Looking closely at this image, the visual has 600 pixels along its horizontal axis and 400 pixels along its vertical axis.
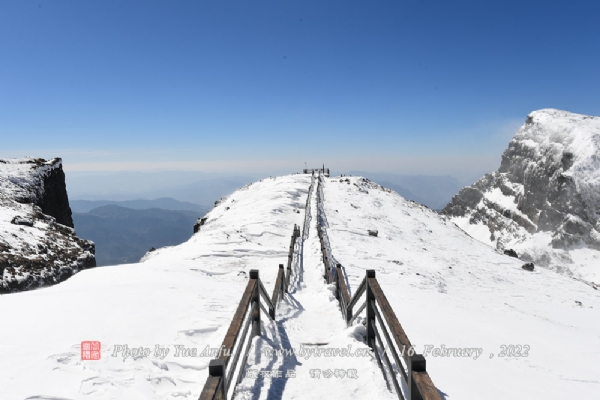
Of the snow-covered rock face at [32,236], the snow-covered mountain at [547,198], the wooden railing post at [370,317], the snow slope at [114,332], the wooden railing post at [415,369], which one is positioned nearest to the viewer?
the wooden railing post at [415,369]

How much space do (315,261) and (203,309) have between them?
28.2 ft

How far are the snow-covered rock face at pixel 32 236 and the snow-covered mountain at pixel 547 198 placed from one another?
11154 cm

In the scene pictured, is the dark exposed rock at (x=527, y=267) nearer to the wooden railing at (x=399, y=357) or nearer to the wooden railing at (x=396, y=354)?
the wooden railing at (x=396, y=354)

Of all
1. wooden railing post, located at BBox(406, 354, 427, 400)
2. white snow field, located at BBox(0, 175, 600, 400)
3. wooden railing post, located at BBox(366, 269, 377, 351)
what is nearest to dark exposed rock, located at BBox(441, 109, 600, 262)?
Result: white snow field, located at BBox(0, 175, 600, 400)

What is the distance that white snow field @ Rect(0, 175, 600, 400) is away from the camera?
4.30 meters

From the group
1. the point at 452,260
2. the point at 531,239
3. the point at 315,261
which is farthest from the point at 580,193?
the point at 315,261

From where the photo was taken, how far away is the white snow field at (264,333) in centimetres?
430

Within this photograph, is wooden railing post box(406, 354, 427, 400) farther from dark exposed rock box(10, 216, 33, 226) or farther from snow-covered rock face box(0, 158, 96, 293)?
dark exposed rock box(10, 216, 33, 226)

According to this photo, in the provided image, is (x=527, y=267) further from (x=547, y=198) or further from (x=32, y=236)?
(x=547, y=198)

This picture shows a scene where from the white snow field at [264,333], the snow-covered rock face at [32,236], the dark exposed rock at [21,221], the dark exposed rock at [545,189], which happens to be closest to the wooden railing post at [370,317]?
the white snow field at [264,333]

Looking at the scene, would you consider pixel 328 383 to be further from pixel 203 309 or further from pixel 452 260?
pixel 452 260

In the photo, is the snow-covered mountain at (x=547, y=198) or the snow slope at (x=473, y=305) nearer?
the snow slope at (x=473, y=305)

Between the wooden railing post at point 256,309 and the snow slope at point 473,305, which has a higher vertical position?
the wooden railing post at point 256,309

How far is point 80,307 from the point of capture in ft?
20.1
